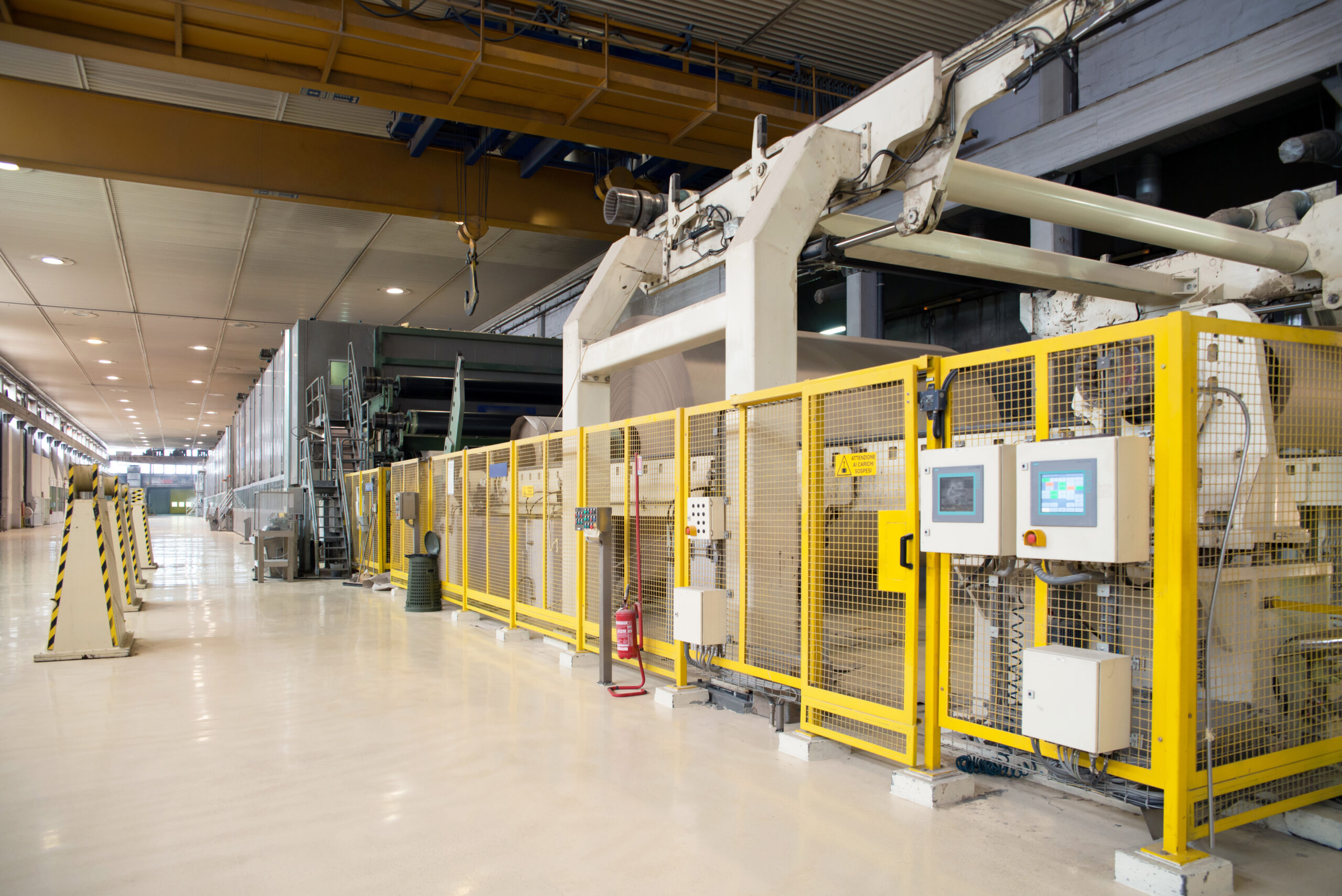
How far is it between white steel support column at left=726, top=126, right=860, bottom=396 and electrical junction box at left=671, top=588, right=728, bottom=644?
1355mm

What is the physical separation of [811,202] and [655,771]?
3734 mm

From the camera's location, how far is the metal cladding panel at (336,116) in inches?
445

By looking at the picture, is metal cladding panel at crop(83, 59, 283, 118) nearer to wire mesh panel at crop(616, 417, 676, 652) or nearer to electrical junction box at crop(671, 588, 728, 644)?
wire mesh panel at crop(616, 417, 676, 652)

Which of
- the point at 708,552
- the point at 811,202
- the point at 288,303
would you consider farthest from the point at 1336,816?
the point at 288,303

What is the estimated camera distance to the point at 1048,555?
332 centimetres

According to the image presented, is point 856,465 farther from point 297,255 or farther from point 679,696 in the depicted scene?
point 297,255

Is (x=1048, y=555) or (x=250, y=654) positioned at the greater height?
(x=1048, y=555)

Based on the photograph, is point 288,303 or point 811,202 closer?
point 811,202

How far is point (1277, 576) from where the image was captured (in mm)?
3428

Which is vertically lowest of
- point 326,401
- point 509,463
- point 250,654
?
point 250,654

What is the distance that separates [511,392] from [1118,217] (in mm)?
10355

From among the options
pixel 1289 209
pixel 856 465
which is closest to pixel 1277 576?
pixel 856 465

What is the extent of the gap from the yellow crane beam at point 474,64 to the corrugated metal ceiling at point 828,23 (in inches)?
8.3

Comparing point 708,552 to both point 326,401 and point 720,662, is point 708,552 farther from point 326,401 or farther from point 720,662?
point 326,401
